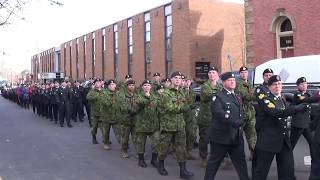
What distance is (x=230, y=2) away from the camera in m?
42.3

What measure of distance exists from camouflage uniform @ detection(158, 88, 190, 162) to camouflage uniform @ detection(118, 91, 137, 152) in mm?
1792

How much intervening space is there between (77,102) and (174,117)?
12949mm

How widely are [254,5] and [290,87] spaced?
10.5 meters

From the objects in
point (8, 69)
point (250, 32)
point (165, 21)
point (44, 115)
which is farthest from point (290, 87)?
point (8, 69)

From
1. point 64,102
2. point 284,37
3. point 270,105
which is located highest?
point 284,37

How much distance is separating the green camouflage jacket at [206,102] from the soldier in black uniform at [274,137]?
2.05 m

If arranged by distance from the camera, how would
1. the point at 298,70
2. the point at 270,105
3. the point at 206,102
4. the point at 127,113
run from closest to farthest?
the point at 270,105 → the point at 206,102 → the point at 127,113 → the point at 298,70

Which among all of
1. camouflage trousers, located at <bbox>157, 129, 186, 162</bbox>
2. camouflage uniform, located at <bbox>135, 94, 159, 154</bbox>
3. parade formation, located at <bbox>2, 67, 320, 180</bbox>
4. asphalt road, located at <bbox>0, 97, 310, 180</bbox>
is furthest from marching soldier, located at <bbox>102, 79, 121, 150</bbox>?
camouflage trousers, located at <bbox>157, 129, 186, 162</bbox>

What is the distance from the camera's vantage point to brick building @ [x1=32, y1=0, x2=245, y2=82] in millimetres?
38812

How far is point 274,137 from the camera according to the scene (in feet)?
21.9

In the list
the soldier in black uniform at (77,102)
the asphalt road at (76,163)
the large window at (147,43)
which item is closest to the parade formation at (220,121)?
the asphalt road at (76,163)

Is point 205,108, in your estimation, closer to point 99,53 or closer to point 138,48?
point 138,48

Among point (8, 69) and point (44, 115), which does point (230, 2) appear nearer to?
point (44, 115)

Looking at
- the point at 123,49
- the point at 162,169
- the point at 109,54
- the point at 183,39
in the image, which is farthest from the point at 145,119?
the point at 109,54
